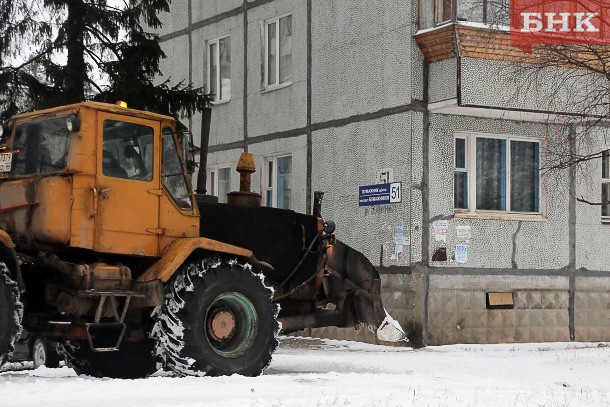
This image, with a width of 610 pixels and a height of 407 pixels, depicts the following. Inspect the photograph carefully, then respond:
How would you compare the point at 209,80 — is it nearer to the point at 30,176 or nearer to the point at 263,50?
the point at 263,50

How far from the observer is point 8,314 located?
11.0 metres

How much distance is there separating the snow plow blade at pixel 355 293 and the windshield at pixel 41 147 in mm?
4049

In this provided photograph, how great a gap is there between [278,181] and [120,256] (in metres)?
11.8

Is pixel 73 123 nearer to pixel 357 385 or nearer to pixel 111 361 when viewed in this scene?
pixel 111 361

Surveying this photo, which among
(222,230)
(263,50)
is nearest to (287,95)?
(263,50)

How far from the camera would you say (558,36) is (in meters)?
19.8

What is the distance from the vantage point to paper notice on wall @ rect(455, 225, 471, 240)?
20406mm

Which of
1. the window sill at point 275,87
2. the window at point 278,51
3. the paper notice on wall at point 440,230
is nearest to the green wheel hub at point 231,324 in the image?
the paper notice on wall at point 440,230

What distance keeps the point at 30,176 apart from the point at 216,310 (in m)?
2.40

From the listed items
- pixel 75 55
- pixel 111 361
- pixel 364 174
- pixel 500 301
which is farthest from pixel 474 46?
pixel 111 361

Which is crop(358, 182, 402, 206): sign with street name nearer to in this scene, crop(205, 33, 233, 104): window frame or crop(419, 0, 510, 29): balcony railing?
crop(419, 0, 510, 29): balcony railing

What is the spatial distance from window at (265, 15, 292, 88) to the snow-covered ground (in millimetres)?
8317

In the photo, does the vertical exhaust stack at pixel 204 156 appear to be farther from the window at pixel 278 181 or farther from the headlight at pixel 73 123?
the window at pixel 278 181

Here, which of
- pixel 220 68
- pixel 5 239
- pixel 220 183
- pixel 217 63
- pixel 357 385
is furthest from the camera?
pixel 217 63
